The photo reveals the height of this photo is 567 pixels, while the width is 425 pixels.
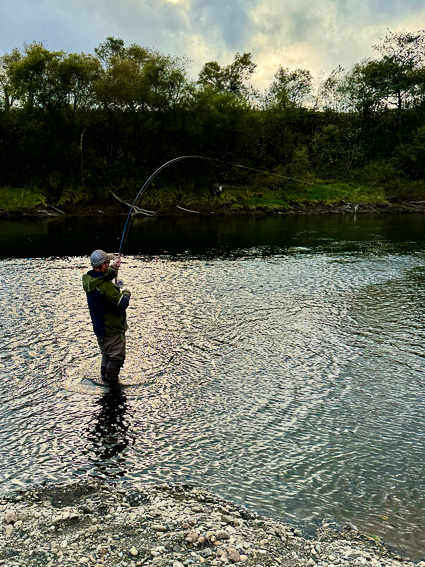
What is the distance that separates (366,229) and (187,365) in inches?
1208

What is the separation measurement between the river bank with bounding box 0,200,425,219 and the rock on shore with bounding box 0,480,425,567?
46065 millimetres

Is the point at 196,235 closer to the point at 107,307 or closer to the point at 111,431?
the point at 107,307

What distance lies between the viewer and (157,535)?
5395 mm

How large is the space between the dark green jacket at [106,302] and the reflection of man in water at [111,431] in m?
1.20

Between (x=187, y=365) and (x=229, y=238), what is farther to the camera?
(x=229, y=238)

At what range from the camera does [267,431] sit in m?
7.96

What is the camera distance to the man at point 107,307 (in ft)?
29.5

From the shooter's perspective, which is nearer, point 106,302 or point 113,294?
point 113,294

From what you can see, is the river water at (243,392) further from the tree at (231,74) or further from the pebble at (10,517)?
the tree at (231,74)

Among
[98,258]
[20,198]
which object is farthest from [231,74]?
[98,258]

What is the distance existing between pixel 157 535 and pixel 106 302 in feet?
15.2

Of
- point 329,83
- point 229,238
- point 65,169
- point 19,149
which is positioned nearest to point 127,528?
point 229,238

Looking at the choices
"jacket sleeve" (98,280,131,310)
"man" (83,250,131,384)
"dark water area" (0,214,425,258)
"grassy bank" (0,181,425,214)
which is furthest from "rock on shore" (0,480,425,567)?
"grassy bank" (0,181,425,214)

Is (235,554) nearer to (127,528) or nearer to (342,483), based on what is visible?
(127,528)
